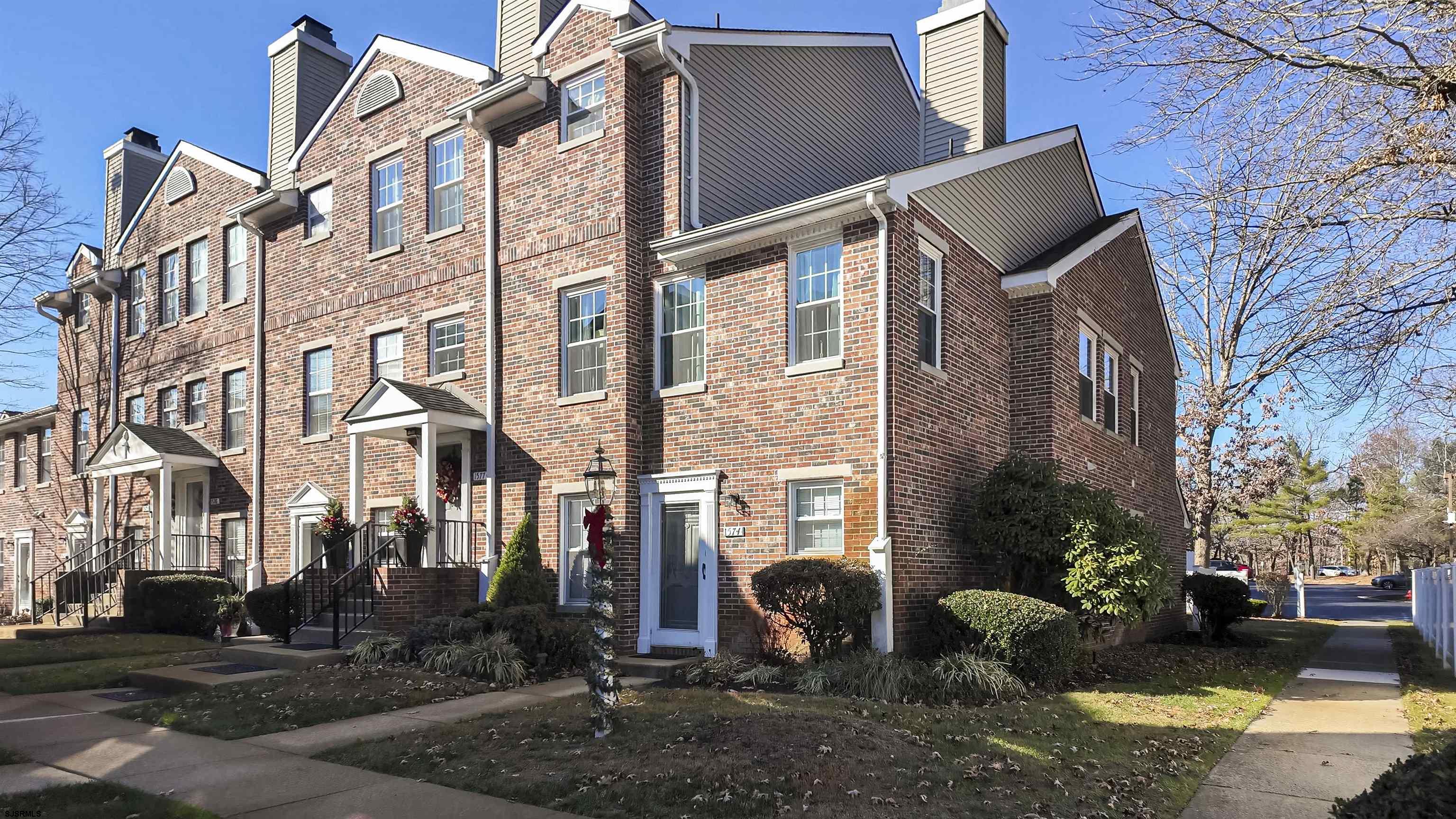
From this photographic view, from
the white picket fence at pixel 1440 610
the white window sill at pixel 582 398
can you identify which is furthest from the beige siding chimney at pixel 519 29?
the white picket fence at pixel 1440 610

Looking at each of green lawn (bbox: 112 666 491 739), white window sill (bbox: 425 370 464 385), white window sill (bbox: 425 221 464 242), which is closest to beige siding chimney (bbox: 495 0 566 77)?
white window sill (bbox: 425 221 464 242)

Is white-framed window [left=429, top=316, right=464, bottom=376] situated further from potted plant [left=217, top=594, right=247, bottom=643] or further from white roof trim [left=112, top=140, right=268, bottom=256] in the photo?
white roof trim [left=112, top=140, right=268, bottom=256]

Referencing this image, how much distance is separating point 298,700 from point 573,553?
467 cm

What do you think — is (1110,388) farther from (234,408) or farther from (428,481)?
(234,408)

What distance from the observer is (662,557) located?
43.0ft

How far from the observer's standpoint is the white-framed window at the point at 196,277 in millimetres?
20781

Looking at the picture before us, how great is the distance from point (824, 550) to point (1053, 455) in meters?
4.44

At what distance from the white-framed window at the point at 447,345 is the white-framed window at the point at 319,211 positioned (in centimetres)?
378

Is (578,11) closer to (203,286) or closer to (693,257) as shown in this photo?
(693,257)

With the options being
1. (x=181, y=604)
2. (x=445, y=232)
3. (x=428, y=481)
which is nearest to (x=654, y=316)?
(x=428, y=481)

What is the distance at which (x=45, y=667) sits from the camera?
43.2ft

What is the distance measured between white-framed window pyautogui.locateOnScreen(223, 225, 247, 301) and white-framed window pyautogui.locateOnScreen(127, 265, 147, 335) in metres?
3.79

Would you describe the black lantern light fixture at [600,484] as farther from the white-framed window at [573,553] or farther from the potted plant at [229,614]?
the potted plant at [229,614]

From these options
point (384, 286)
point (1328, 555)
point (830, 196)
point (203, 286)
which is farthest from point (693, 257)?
point (1328, 555)
